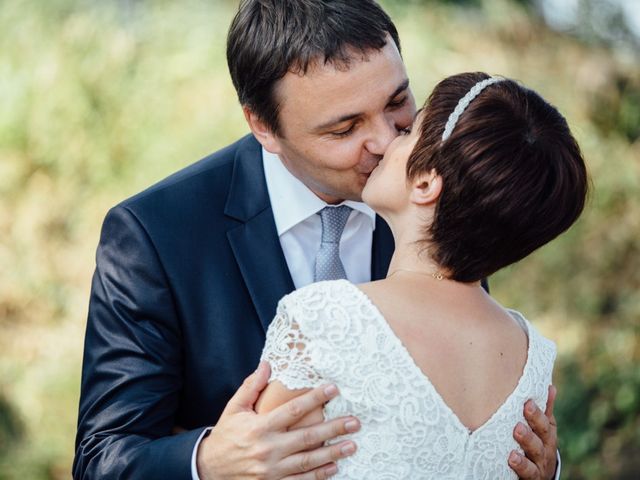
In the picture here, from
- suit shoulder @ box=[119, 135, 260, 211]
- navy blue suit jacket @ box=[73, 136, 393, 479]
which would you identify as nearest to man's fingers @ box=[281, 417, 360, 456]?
navy blue suit jacket @ box=[73, 136, 393, 479]

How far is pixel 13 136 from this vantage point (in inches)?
273

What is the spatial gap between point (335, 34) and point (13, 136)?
454cm

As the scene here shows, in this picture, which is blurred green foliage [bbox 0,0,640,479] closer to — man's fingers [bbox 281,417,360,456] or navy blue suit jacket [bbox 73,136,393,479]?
navy blue suit jacket [bbox 73,136,393,479]

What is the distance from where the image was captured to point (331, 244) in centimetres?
321

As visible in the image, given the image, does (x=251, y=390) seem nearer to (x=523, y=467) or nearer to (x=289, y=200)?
(x=523, y=467)

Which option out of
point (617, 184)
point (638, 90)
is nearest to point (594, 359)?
point (617, 184)

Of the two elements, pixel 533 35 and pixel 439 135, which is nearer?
pixel 439 135

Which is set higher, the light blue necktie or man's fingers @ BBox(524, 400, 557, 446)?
the light blue necktie

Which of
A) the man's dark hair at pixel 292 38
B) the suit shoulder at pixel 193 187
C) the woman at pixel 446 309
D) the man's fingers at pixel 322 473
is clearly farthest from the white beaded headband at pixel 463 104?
the suit shoulder at pixel 193 187

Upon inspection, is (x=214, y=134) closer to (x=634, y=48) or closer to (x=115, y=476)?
(x=634, y=48)

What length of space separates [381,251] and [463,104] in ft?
3.06

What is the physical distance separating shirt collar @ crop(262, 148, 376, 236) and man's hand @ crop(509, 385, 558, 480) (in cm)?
94

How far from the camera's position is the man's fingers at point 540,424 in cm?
252

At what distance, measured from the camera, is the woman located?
2299 millimetres
